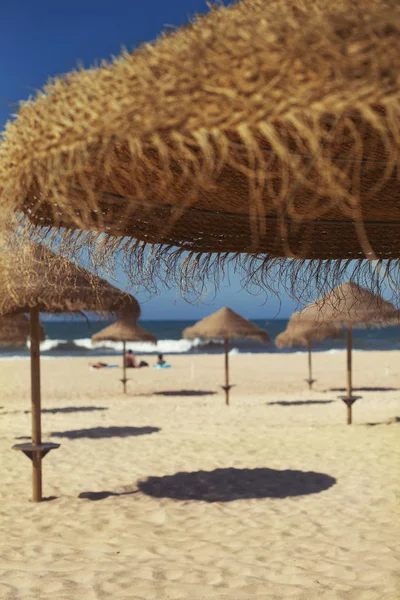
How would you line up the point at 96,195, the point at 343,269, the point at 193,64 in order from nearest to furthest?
the point at 193,64 < the point at 96,195 < the point at 343,269

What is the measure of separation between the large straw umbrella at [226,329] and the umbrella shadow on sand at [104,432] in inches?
160

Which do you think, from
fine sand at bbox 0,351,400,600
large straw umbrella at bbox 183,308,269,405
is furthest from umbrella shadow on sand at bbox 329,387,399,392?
fine sand at bbox 0,351,400,600

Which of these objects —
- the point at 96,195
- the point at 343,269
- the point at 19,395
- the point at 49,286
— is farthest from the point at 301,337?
the point at 96,195

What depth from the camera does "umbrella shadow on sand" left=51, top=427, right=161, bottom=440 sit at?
881 cm

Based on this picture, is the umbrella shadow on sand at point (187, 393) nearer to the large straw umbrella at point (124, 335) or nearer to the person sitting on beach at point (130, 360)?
the large straw umbrella at point (124, 335)

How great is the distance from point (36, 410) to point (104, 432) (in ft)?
12.5

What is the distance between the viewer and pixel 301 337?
15.6 meters

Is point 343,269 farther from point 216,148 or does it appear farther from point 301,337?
point 301,337

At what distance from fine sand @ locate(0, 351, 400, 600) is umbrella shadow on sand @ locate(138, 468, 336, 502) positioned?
0.06 feet

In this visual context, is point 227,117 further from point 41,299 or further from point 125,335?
point 125,335

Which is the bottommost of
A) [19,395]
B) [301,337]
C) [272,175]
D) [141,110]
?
[19,395]

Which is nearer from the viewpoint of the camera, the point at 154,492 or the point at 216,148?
the point at 216,148

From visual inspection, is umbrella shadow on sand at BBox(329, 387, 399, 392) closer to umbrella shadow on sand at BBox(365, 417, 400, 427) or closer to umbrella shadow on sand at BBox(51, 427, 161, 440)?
umbrella shadow on sand at BBox(365, 417, 400, 427)

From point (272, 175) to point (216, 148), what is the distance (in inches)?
5.5
